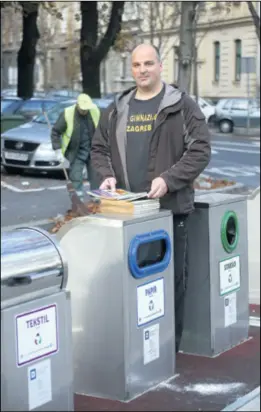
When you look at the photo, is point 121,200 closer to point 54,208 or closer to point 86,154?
point 86,154

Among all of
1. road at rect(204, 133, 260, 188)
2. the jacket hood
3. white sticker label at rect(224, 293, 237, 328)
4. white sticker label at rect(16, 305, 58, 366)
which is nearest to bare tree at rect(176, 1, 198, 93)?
road at rect(204, 133, 260, 188)

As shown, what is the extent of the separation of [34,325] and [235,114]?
3308 cm

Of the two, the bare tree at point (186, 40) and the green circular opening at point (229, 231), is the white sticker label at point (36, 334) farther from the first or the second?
the bare tree at point (186, 40)

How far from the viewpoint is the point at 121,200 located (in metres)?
4.48

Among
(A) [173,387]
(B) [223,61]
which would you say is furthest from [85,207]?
(B) [223,61]

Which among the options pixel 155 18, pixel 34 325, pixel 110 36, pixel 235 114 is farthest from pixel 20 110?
pixel 34 325

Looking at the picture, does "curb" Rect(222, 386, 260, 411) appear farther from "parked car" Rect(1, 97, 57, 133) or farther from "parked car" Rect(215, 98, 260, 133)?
"parked car" Rect(215, 98, 260, 133)

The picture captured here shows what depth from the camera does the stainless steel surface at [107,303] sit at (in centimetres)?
438

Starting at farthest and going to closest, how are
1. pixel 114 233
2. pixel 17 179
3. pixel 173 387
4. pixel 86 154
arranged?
pixel 17 179
pixel 86 154
pixel 173 387
pixel 114 233

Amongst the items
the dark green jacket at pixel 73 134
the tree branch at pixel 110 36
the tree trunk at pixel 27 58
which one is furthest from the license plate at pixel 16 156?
the dark green jacket at pixel 73 134

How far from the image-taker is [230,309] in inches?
223

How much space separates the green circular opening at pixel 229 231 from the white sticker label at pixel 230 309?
334 mm

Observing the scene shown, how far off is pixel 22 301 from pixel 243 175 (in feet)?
56.8

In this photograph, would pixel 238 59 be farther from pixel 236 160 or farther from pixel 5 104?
pixel 5 104
